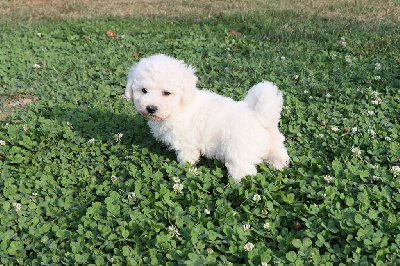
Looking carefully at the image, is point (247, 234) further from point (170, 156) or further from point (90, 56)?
point (90, 56)

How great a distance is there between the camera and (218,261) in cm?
343

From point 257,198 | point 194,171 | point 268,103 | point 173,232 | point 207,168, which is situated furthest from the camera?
point 207,168

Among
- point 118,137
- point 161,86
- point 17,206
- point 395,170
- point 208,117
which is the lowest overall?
point 17,206

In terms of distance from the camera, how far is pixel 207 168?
4.73 m

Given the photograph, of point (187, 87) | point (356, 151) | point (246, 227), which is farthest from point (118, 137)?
point (356, 151)

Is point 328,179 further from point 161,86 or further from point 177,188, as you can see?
point 161,86

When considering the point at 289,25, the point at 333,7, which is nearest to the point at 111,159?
the point at 289,25

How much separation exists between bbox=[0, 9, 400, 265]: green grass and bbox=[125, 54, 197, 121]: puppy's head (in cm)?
69

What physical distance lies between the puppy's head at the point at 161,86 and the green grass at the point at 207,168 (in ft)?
2.28

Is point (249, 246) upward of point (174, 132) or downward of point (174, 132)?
downward

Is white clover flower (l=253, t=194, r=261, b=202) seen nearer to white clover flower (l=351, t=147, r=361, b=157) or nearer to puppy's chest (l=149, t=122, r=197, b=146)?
puppy's chest (l=149, t=122, r=197, b=146)

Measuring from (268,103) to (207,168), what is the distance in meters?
1.01

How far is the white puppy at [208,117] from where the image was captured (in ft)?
14.4

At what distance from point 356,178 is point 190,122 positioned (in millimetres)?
1841
